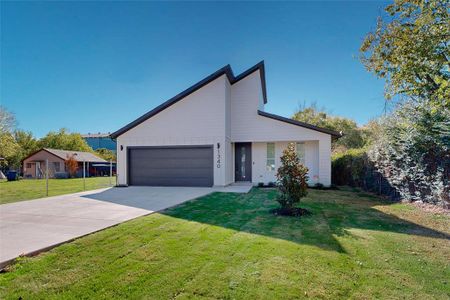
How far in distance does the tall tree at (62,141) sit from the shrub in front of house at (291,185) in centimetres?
5102

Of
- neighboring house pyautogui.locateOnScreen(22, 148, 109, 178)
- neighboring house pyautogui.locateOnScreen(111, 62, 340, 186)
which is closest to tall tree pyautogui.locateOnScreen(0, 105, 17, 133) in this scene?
neighboring house pyautogui.locateOnScreen(22, 148, 109, 178)

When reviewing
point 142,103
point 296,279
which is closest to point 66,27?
point 142,103

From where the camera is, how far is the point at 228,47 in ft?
47.2

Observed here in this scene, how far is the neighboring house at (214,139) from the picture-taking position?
1358 centimetres

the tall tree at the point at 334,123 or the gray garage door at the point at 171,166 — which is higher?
the tall tree at the point at 334,123

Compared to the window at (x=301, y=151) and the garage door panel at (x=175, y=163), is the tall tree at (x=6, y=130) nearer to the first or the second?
the garage door panel at (x=175, y=163)

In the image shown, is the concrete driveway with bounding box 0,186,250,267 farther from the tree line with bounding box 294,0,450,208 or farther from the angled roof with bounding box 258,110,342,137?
the tree line with bounding box 294,0,450,208

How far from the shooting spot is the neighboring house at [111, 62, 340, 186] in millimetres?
13578

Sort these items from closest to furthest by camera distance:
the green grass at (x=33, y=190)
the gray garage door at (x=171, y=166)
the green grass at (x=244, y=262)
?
1. the green grass at (x=244, y=262)
2. the green grass at (x=33, y=190)
3. the gray garage door at (x=171, y=166)

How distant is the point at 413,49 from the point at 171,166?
1192cm

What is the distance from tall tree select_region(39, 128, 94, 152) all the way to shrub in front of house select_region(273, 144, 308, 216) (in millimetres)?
51019

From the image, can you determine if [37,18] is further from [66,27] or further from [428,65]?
[428,65]

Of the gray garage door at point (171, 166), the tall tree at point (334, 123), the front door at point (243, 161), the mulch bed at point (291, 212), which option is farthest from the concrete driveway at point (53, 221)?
the tall tree at point (334, 123)

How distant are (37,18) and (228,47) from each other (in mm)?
9224
